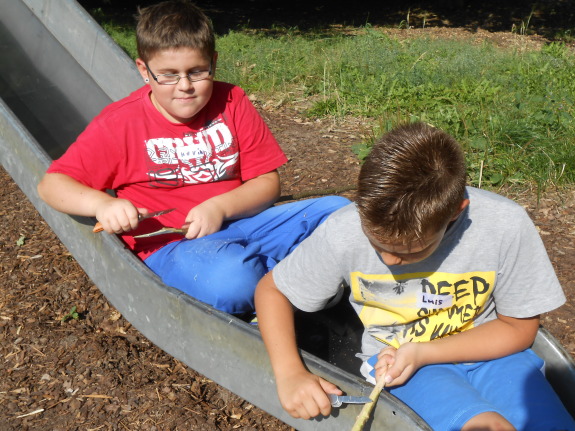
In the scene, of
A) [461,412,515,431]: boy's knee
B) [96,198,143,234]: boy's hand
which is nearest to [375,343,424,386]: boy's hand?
[461,412,515,431]: boy's knee

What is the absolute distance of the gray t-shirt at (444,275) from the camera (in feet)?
6.45

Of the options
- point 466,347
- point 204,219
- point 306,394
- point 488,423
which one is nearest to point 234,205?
point 204,219

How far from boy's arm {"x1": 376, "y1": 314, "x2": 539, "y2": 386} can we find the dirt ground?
2.47 feet

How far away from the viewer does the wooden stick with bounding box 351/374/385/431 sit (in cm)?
182

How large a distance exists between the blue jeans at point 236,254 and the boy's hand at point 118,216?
8.3 inches

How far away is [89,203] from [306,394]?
1.16 metres

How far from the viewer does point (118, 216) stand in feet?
8.20

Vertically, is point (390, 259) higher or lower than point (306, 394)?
higher

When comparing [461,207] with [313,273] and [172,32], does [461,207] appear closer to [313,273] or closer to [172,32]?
[313,273]

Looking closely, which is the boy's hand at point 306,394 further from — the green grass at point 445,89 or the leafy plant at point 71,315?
the green grass at point 445,89

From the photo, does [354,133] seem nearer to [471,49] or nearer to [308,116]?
[308,116]

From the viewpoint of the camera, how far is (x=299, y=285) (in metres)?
2.08

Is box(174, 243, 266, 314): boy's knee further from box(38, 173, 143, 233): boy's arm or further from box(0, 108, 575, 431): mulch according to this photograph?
box(0, 108, 575, 431): mulch

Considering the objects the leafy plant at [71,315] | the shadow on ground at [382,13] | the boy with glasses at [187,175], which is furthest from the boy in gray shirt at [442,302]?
the shadow on ground at [382,13]
